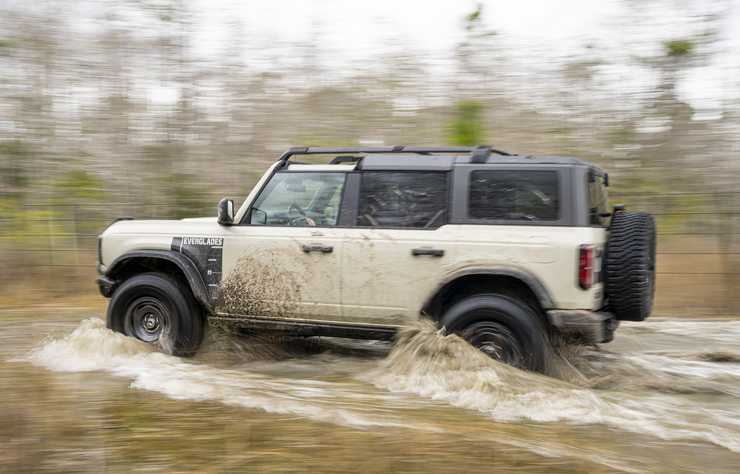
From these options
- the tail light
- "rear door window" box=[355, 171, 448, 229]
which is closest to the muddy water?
the tail light

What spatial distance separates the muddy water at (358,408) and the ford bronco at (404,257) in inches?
12.6

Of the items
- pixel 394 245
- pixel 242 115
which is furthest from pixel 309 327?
pixel 242 115

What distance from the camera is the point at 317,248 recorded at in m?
5.86

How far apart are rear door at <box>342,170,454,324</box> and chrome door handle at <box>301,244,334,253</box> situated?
0.14 meters

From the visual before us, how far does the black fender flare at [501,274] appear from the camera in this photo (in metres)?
5.32

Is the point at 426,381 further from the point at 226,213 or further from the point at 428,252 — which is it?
the point at 226,213

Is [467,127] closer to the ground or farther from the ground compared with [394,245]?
farther from the ground

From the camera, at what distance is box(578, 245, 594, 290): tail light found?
5.19 m

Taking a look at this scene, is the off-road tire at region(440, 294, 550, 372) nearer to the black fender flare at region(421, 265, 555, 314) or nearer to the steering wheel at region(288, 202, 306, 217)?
the black fender flare at region(421, 265, 555, 314)

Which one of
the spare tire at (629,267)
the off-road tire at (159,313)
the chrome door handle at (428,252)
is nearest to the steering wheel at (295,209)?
the chrome door handle at (428,252)

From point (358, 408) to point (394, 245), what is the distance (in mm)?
1377

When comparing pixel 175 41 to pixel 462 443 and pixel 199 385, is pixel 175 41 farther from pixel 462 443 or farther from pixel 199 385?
pixel 462 443

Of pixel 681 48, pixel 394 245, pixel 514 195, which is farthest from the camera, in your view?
pixel 681 48

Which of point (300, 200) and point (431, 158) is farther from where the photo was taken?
point (300, 200)
